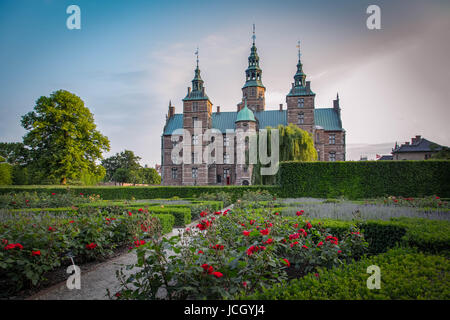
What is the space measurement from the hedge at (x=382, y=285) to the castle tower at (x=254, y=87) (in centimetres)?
3574

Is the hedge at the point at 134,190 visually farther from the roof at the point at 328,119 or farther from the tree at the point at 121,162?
the tree at the point at 121,162

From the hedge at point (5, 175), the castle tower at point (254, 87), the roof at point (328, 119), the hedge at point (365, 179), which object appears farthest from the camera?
the castle tower at point (254, 87)

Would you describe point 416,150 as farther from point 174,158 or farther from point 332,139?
point 174,158

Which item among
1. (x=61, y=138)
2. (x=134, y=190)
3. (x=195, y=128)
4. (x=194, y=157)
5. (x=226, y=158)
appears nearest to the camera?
(x=134, y=190)

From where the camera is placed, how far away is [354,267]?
298 centimetres

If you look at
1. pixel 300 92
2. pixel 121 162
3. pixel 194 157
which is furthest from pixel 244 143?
pixel 121 162

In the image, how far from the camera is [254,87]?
123ft

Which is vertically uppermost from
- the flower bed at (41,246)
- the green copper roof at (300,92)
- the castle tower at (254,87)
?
the castle tower at (254,87)

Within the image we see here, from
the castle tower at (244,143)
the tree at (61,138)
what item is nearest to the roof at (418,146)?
the castle tower at (244,143)

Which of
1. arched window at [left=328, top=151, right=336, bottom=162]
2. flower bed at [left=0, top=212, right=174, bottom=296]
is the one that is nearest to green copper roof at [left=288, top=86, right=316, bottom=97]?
arched window at [left=328, top=151, right=336, bottom=162]

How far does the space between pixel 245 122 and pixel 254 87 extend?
8.90m

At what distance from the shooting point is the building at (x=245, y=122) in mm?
31516
